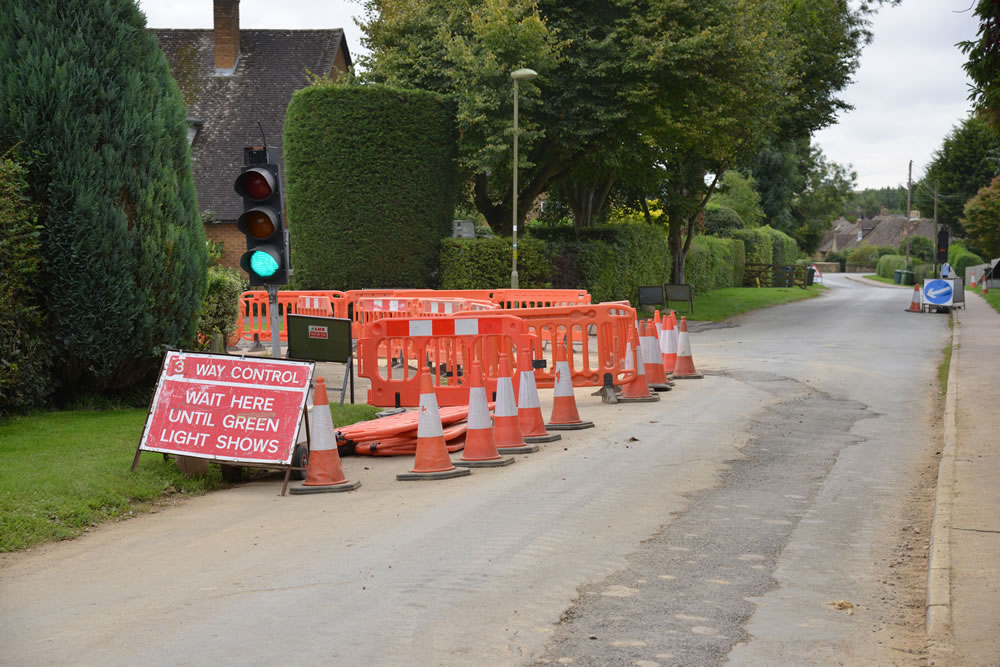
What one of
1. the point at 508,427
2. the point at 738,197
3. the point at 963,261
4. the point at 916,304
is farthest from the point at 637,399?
the point at 738,197

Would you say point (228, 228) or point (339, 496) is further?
point (228, 228)

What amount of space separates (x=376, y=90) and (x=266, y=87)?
1609cm

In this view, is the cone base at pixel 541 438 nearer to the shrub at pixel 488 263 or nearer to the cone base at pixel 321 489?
the cone base at pixel 321 489

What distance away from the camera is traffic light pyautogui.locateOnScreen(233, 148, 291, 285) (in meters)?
11.1

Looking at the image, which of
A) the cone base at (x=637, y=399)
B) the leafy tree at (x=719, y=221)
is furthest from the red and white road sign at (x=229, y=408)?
the leafy tree at (x=719, y=221)

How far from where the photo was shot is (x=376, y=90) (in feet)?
96.5

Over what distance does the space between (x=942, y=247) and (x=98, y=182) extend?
41845mm

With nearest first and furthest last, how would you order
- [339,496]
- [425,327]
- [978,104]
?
[339,496]
[425,327]
[978,104]

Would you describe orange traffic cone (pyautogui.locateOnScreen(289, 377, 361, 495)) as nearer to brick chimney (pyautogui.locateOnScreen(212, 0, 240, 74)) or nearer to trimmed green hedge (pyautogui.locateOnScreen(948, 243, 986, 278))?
brick chimney (pyautogui.locateOnScreen(212, 0, 240, 74))

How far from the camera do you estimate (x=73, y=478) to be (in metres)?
8.49

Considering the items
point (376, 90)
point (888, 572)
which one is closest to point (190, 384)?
point (888, 572)

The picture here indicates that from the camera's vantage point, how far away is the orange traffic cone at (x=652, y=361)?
1532 cm

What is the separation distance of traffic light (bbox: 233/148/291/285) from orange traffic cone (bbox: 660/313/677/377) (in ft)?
24.5

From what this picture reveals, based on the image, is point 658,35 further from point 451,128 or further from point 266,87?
point 266,87
